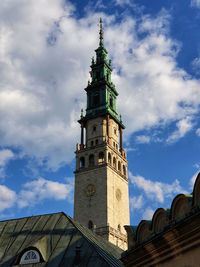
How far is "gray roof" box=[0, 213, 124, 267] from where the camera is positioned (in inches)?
1132

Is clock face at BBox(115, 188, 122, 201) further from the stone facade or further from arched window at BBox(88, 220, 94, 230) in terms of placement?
arched window at BBox(88, 220, 94, 230)

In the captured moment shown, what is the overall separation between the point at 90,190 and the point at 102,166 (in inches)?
186

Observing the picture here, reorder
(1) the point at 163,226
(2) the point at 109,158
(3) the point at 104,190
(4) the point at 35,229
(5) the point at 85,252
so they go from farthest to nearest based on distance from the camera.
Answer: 1. (2) the point at 109,158
2. (3) the point at 104,190
3. (4) the point at 35,229
4. (5) the point at 85,252
5. (1) the point at 163,226

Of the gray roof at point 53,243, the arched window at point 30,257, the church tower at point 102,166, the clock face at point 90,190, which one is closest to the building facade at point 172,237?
the gray roof at point 53,243

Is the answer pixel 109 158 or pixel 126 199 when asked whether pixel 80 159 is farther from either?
pixel 126 199

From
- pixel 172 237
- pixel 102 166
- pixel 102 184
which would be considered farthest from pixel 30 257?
pixel 102 166

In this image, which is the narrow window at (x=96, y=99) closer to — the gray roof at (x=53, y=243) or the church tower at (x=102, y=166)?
the church tower at (x=102, y=166)

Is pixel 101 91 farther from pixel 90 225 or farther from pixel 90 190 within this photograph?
pixel 90 225

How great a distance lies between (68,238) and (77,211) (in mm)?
42635

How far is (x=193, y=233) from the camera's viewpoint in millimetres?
12875

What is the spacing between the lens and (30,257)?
30.5 metres

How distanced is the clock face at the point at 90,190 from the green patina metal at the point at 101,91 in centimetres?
1530

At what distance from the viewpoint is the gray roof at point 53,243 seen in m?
28.8

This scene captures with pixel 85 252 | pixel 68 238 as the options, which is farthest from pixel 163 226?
pixel 68 238
